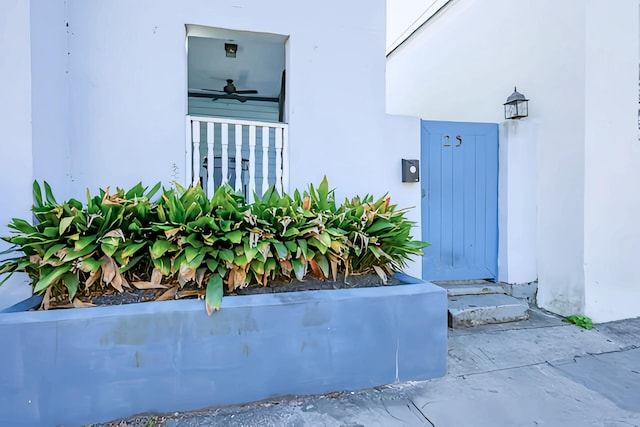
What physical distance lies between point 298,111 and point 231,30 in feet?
3.17

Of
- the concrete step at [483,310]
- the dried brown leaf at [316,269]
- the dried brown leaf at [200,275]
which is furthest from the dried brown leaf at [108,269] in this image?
the concrete step at [483,310]

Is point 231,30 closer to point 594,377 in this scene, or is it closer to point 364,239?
point 364,239

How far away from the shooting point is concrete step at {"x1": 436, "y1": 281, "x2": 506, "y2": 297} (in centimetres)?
390

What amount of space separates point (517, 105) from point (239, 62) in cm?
372

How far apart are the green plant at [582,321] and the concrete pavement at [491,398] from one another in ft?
1.45

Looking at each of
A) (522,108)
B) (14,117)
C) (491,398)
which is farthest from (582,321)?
(14,117)

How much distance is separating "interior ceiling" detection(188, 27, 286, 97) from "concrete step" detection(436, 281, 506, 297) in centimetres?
315

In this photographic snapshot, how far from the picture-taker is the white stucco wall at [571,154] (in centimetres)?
363

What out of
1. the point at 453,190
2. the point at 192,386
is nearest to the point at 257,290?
the point at 192,386

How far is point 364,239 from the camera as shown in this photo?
2559 millimetres

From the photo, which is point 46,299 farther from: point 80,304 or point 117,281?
point 117,281

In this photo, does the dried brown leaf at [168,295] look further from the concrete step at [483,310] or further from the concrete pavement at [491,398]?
the concrete step at [483,310]

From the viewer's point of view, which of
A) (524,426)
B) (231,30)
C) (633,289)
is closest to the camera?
(524,426)

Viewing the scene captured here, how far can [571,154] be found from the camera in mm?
3730
